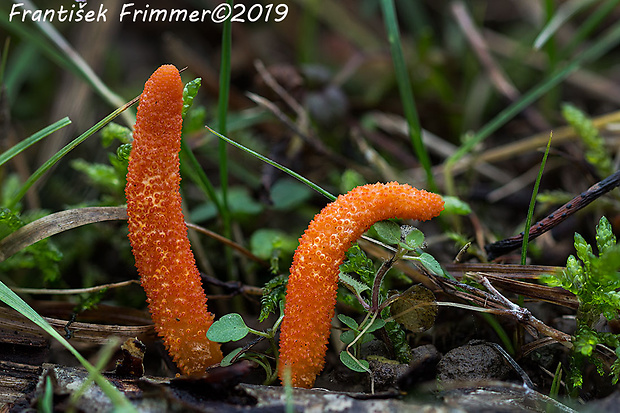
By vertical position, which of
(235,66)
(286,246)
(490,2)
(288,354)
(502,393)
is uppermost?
(490,2)

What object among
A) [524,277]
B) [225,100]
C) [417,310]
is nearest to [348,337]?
[417,310]

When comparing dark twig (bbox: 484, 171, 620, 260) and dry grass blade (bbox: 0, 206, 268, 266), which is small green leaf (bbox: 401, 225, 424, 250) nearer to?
dark twig (bbox: 484, 171, 620, 260)

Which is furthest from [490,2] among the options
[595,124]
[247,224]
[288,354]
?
[288,354]

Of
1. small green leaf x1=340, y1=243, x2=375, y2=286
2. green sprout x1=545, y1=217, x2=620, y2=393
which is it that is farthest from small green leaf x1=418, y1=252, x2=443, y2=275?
green sprout x1=545, y1=217, x2=620, y2=393

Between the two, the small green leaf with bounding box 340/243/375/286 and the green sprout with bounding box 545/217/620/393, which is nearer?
the green sprout with bounding box 545/217/620/393

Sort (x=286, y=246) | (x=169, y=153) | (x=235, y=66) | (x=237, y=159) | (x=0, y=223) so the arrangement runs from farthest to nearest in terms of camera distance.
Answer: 1. (x=235, y=66)
2. (x=237, y=159)
3. (x=286, y=246)
4. (x=0, y=223)
5. (x=169, y=153)

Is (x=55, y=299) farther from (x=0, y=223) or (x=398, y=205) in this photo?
(x=398, y=205)

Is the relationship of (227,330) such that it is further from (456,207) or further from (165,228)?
(456,207)
